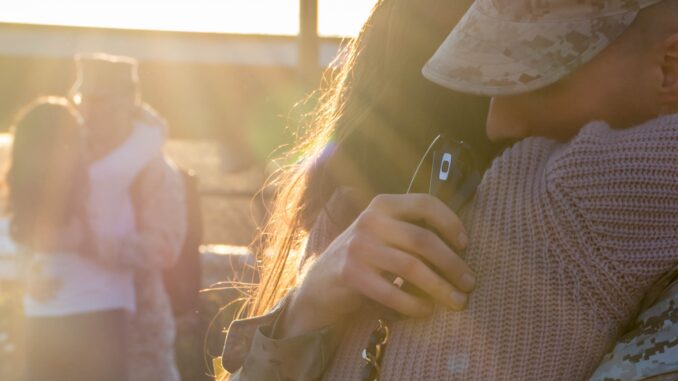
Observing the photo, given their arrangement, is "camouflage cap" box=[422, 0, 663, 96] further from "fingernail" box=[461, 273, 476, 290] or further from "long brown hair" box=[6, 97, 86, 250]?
"long brown hair" box=[6, 97, 86, 250]

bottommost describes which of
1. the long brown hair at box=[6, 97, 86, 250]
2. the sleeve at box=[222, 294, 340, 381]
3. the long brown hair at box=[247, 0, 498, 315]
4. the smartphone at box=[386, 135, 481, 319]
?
the long brown hair at box=[6, 97, 86, 250]

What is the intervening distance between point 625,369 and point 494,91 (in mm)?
403

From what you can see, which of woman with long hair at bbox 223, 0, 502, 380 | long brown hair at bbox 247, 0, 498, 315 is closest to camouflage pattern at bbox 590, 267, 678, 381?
woman with long hair at bbox 223, 0, 502, 380

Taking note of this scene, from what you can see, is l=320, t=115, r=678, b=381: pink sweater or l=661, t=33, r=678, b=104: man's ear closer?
l=320, t=115, r=678, b=381: pink sweater

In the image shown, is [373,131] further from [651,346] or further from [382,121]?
[651,346]

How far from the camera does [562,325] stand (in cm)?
112

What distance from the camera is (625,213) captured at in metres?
1.12

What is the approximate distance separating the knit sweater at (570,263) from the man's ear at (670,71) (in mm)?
84

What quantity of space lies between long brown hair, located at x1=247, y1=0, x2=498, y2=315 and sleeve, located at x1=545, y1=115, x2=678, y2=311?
59 cm

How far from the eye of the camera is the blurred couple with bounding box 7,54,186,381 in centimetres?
441

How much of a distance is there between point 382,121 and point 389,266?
1.87ft

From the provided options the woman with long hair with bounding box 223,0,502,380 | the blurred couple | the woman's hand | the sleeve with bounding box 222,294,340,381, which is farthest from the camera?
the blurred couple

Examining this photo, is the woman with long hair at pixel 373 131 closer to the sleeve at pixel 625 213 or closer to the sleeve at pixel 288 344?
the sleeve at pixel 288 344

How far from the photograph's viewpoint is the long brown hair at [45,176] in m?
4.45
